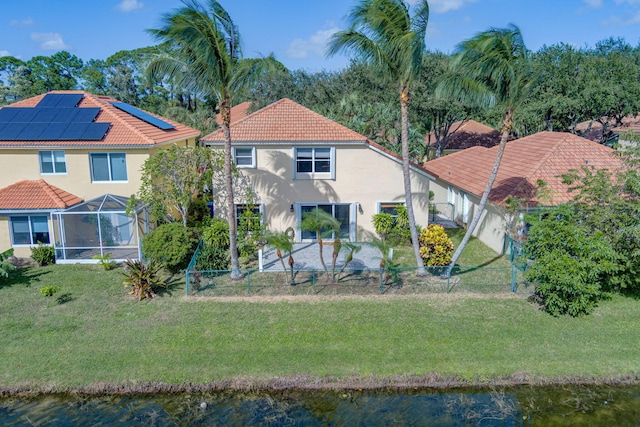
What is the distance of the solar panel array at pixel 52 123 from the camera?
67.9 feet

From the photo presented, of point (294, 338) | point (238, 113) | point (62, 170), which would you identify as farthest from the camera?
point (238, 113)

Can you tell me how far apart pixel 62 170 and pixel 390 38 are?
53.2 feet

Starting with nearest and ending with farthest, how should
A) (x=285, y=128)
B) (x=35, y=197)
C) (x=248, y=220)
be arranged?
(x=35, y=197) → (x=248, y=220) → (x=285, y=128)

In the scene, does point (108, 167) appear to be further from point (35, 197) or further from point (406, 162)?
point (406, 162)

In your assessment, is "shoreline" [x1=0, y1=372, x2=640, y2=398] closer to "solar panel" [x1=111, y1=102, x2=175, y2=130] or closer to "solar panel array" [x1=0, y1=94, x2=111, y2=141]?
"solar panel array" [x1=0, y1=94, x2=111, y2=141]

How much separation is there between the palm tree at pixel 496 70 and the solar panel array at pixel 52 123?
16096mm

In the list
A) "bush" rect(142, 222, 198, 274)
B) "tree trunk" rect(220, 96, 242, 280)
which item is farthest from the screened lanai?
"tree trunk" rect(220, 96, 242, 280)

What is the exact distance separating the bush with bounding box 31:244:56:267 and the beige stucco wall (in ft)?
30.5

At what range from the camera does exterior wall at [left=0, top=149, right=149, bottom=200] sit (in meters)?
20.9

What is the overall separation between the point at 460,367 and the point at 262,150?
43.4 ft

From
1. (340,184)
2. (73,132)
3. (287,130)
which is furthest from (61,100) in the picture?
(340,184)

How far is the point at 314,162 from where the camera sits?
2167cm

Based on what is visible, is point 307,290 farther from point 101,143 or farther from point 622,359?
point 101,143

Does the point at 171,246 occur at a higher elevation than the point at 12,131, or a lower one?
lower
